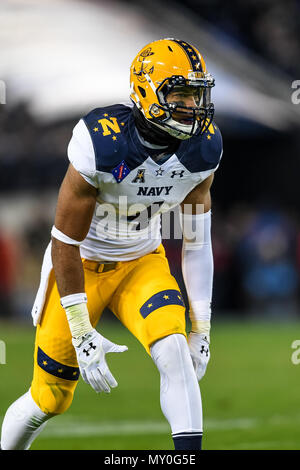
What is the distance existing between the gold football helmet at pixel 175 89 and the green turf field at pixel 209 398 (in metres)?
1.92

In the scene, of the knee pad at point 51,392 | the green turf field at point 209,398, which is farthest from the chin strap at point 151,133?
the green turf field at point 209,398

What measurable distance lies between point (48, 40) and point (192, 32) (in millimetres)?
2007

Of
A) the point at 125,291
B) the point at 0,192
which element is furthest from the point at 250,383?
the point at 0,192

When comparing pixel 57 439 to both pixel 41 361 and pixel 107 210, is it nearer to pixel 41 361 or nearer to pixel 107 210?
pixel 41 361

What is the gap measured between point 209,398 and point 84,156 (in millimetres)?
3290

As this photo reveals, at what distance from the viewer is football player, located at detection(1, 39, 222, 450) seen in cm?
335

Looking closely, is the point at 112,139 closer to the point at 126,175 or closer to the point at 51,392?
the point at 126,175

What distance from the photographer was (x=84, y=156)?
3.34 meters

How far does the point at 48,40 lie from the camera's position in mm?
11203

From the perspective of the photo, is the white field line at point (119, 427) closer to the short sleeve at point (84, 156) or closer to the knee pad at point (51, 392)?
the knee pad at point (51, 392)

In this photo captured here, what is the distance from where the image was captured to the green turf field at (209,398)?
4.82 metres

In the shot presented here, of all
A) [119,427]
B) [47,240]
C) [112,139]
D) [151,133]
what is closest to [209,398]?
[119,427]

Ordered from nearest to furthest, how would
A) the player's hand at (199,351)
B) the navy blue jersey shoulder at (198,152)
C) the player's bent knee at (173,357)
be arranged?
the player's bent knee at (173,357) < the navy blue jersey shoulder at (198,152) < the player's hand at (199,351)

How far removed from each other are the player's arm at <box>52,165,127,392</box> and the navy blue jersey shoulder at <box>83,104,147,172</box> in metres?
0.12
